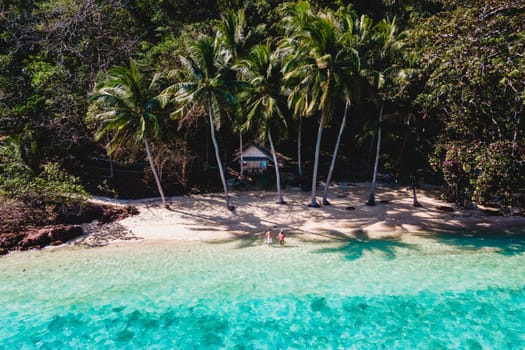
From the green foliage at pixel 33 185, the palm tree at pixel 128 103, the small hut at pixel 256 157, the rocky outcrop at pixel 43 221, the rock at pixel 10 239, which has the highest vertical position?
the palm tree at pixel 128 103

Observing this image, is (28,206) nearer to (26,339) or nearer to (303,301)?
(26,339)

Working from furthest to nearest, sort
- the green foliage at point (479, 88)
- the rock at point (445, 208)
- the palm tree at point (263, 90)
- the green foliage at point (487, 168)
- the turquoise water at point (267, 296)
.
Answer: the rock at point (445, 208), the palm tree at point (263, 90), the green foliage at point (487, 168), the green foliage at point (479, 88), the turquoise water at point (267, 296)

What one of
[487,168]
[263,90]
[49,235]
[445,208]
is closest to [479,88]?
[487,168]

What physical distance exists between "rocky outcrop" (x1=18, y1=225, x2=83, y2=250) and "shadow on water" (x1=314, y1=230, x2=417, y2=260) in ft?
42.5

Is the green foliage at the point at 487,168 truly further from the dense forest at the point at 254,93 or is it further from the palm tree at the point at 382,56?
the palm tree at the point at 382,56

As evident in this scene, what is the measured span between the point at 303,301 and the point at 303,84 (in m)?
12.6

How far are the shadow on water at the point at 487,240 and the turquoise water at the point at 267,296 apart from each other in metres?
0.14

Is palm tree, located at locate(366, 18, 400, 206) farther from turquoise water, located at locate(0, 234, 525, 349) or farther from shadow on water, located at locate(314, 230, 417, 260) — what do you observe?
turquoise water, located at locate(0, 234, 525, 349)

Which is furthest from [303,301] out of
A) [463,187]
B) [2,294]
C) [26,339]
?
[463,187]

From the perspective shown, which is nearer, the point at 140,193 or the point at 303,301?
the point at 303,301

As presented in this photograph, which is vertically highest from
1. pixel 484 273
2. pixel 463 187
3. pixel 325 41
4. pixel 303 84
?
pixel 325 41

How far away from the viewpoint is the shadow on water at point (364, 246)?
17766 mm

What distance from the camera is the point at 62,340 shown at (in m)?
12.0

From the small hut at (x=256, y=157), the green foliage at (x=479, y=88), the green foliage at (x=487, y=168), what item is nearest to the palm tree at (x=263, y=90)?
the small hut at (x=256, y=157)
